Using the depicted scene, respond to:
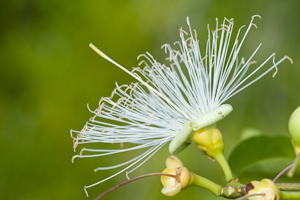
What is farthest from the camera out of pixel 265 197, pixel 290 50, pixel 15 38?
pixel 15 38

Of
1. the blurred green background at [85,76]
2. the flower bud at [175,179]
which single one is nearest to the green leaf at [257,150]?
the flower bud at [175,179]

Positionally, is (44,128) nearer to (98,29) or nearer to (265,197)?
(98,29)

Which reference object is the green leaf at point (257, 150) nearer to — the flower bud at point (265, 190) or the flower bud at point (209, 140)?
the flower bud at point (209, 140)

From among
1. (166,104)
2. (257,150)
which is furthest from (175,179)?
(257,150)

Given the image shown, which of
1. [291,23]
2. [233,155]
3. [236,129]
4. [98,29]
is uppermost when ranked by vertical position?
[98,29]

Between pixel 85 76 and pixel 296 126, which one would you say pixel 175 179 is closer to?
pixel 296 126

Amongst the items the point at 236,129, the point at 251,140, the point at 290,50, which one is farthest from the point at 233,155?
the point at 290,50

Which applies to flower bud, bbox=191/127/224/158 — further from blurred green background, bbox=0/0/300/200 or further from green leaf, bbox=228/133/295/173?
blurred green background, bbox=0/0/300/200

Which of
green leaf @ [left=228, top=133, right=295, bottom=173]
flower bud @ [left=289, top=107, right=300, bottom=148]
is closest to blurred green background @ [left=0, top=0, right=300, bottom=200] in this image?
green leaf @ [left=228, top=133, right=295, bottom=173]
